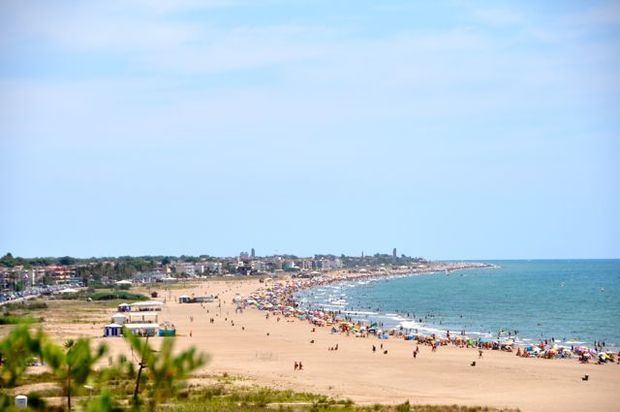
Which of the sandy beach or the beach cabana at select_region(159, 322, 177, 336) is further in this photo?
the beach cabana at select_region(159, 322, 177, 336)

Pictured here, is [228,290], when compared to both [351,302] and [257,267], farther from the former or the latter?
[257,267]

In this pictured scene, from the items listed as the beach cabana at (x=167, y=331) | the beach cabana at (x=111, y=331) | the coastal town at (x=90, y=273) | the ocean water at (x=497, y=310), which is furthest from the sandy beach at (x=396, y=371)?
the coastal town at (x=90, y=273)

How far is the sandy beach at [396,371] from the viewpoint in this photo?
27.6 meters

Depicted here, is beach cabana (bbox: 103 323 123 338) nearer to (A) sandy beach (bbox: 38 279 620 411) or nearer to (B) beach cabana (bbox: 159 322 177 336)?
(A) sandy beach (bbox: 38 279 620 411)

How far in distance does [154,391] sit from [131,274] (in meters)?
121

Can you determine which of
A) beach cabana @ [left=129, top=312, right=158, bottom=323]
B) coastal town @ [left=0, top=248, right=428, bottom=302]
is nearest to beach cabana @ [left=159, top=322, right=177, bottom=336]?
beach cabana @ [left=129, top=312, right=158, bottom=323]

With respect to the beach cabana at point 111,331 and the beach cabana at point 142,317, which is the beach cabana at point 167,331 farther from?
the beach cabana at point 111,331

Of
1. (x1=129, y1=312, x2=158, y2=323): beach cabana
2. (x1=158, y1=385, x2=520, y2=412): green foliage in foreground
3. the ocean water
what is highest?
(x1=129, y1=312, x2=158, y2=323): beach cabana

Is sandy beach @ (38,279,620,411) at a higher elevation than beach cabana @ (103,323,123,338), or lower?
lower

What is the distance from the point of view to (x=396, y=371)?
115 feet

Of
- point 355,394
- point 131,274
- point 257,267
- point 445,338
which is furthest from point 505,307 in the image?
point 257,267

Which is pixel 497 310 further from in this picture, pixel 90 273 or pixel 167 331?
pixel 90 273

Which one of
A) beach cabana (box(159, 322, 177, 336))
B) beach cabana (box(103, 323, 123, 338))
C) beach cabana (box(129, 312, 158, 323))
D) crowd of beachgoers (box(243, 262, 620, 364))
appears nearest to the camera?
crowd of beachgoers (box(243, 262, 620, 364))

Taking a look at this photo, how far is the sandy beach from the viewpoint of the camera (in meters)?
27.6
